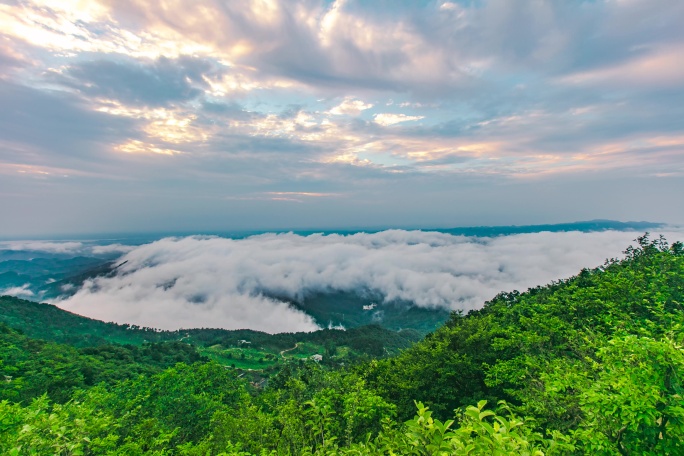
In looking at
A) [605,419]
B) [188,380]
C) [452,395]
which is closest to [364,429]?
[452,395]

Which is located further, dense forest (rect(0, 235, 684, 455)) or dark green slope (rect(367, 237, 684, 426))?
dark green slope (rect(367, 237, 684, 426))

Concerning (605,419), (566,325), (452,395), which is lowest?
(452,395)

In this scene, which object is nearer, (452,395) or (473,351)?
(452,395)

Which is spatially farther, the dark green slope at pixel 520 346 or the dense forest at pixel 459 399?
the dark green slope at pixel 520 346

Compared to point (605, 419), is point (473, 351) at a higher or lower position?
lower

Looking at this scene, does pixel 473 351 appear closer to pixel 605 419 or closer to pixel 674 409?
pixel 605 419

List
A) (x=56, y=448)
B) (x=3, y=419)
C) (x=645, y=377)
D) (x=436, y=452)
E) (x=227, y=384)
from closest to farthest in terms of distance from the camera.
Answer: (x=436, y=452), (x=645, y=377), (x=56, y=448), (x=3, y=419), (x=227, y=384)

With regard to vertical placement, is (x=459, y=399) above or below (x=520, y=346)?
below

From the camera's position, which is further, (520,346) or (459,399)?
(459,399)
